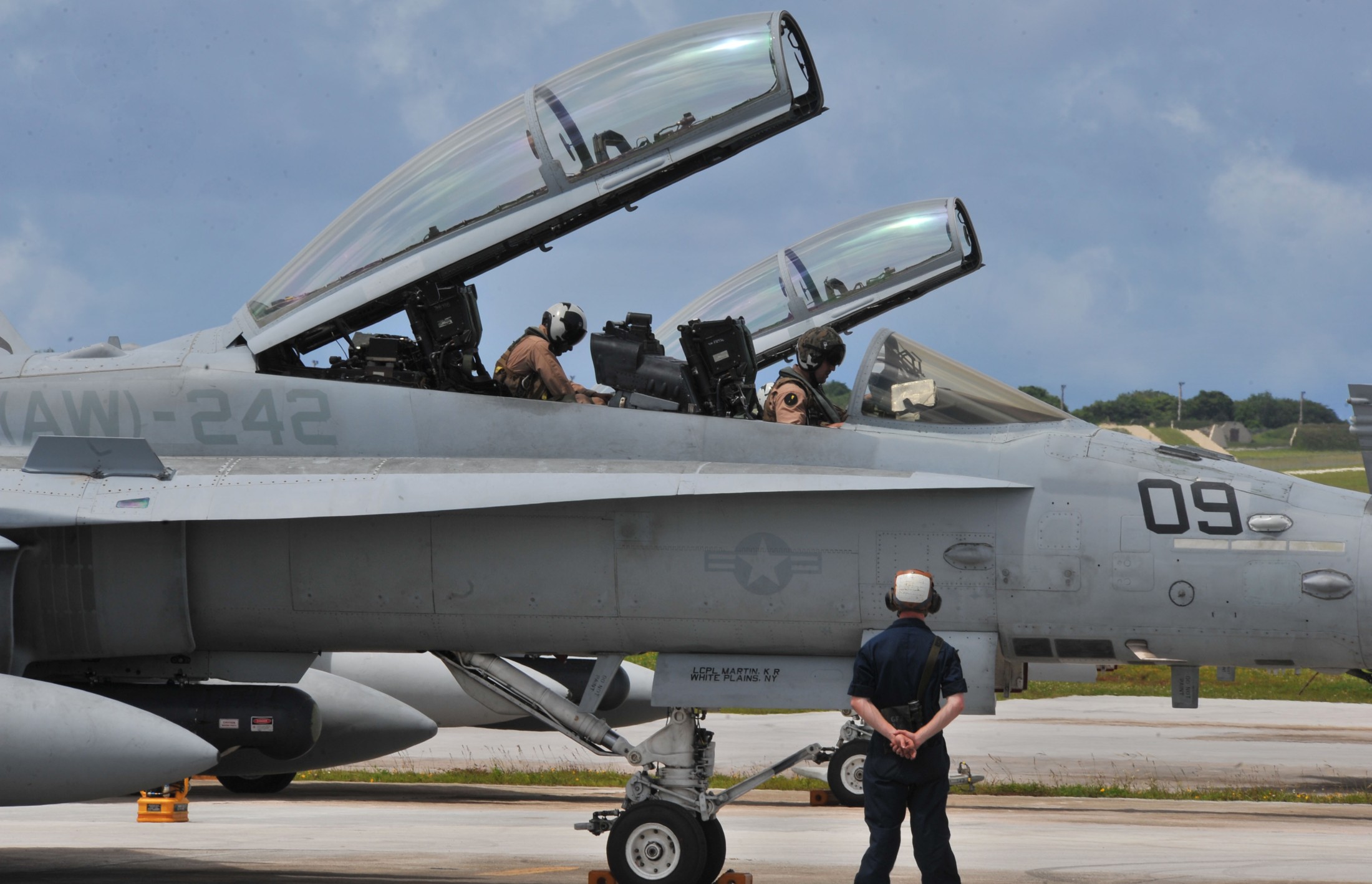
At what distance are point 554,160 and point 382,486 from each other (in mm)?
1928

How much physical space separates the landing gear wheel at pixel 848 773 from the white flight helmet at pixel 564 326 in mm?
5681

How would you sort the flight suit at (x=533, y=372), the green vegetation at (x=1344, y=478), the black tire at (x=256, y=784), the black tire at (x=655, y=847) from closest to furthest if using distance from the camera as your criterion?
the black tire at (x=655, y=847)
the flight suit at (x=533, y=372)
the black tire at (x=256, y=784)
the green vegetation at (x=1344, y=478)

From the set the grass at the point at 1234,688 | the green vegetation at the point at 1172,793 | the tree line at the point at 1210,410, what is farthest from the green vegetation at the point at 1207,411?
the green vegetation at the point at 1172,793

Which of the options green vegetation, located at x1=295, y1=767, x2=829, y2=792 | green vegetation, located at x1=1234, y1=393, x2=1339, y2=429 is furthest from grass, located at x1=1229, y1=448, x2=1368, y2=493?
green vegetation, located at x1=295, y1=767, x2=829, y2=792

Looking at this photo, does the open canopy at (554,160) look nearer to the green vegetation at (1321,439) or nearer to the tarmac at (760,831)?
the tarmac at (760,831)

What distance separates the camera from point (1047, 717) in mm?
22906

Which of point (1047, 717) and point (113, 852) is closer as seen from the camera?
point (113, 852)

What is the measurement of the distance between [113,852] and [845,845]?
5.06m

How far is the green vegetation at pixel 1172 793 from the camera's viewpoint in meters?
14.1

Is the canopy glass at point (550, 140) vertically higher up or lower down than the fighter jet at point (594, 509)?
higher up

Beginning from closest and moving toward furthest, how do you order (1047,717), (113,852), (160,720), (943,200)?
(160,720) < (113,852) < (943,200) < (1047,717)

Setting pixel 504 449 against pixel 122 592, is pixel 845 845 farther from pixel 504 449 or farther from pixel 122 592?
pixel 122 592

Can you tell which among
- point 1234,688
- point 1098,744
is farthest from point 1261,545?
point 1234,688

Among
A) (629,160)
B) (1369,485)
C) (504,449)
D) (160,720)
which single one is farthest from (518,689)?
(1369,485)
